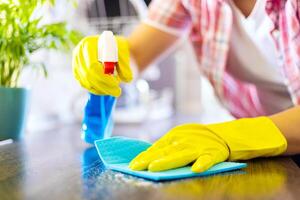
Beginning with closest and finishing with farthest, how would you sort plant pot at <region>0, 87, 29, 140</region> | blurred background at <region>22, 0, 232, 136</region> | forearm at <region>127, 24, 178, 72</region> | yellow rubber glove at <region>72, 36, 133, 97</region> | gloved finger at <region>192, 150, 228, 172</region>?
gloved finger at <region>192, 150, 228, 172</region> < yellow rubber glove at <region>72, 36, 133, 97</region> < plant pot at <region>0, 87, 29, 140</region> < forearm at <region>127, 24, 178, 72</region> < blurred background at <region>22, 0, 232, 136</region>

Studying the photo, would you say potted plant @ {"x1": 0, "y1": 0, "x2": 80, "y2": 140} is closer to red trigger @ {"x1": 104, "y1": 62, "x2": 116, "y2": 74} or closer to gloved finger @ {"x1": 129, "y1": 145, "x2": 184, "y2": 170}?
red trigger @ {"x1": 104, "y1": 62, "x2": 116, "y2": 74}

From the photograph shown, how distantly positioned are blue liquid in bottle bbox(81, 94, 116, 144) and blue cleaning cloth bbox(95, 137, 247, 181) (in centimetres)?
21

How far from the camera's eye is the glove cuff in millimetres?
727

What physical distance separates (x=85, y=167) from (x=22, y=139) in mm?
460

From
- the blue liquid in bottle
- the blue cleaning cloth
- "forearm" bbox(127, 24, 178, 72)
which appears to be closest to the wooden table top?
the blue cleaning cloth

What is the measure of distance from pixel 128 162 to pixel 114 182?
108mm

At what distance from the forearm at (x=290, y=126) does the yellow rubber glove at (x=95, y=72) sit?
312 millimetres

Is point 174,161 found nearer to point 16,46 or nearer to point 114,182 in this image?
point 114,182

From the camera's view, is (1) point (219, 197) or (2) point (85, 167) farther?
(2) point (85, 167)

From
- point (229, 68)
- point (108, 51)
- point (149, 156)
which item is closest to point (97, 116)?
point (108, 51)

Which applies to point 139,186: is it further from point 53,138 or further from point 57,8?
point 57,8

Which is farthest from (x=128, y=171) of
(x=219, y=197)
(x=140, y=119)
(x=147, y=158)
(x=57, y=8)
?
(x=57, y=8)

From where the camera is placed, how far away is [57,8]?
168cm

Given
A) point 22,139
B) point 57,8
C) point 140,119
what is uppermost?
point 57,8
